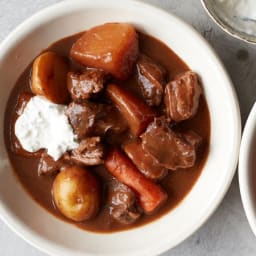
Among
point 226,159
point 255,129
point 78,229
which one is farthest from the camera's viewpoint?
point 78,229

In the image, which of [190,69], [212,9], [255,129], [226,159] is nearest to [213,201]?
[226,159]

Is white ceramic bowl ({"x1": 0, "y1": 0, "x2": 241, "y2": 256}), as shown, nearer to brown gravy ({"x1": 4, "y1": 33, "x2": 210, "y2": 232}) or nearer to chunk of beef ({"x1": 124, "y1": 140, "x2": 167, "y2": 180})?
brown gravy ({"x1": 4, "y1": 33, "x2": 210, "y2": 232})

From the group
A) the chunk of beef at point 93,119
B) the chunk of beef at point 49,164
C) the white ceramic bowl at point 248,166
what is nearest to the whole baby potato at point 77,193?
the chunk of beef at point 49,164

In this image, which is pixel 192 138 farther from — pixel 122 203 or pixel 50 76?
pixel 50 76

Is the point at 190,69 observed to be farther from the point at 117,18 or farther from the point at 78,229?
the point at 78,229

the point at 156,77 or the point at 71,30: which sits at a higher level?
the point at 71,30

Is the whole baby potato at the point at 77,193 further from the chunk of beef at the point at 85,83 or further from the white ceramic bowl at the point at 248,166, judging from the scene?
the white ceramic bowl at the point at 248,166

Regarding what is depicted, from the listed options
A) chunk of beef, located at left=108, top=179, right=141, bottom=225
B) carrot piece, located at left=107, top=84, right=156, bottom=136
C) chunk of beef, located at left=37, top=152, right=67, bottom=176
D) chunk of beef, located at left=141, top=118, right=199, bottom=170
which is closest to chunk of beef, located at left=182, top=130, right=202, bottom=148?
chunk of beef, located at left=141, top=118, right=199, bottom=170
